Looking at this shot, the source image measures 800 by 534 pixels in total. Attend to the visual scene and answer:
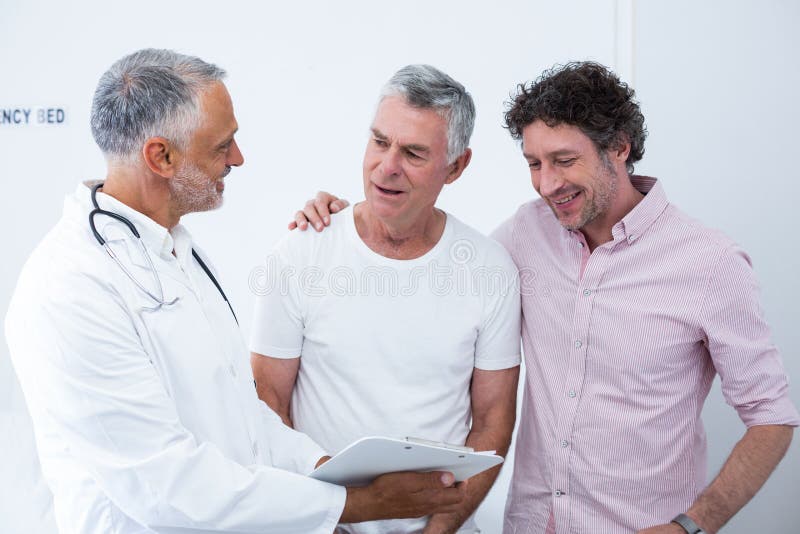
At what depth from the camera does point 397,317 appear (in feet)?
5.74

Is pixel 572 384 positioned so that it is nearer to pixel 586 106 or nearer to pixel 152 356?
pixel 586 106

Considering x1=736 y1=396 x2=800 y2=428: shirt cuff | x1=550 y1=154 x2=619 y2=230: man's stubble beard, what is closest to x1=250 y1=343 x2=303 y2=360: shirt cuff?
x1=550 y1=154 x2=619 y2=230: man's stubble beard

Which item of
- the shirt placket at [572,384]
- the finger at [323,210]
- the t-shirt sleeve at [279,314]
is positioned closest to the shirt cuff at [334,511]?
the t-shirt sleeve at [279,314]

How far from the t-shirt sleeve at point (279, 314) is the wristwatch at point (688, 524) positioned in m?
0.84

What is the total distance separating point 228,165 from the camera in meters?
1.51

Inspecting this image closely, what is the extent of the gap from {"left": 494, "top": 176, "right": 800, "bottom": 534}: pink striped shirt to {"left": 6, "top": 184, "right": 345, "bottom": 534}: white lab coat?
555 millimetres

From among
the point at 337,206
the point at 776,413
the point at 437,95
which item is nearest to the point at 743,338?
the point at 776,413

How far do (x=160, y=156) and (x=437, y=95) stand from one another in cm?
62

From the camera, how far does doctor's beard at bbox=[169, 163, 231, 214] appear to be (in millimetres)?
1402

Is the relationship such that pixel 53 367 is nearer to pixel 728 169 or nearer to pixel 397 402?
pixel 397 402

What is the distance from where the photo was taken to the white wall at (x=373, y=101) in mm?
2342

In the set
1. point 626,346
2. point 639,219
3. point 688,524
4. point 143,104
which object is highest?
point 143,104

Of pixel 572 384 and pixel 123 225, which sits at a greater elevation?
pixel 123 225

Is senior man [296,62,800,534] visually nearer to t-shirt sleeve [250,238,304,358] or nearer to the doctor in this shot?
the doctor
